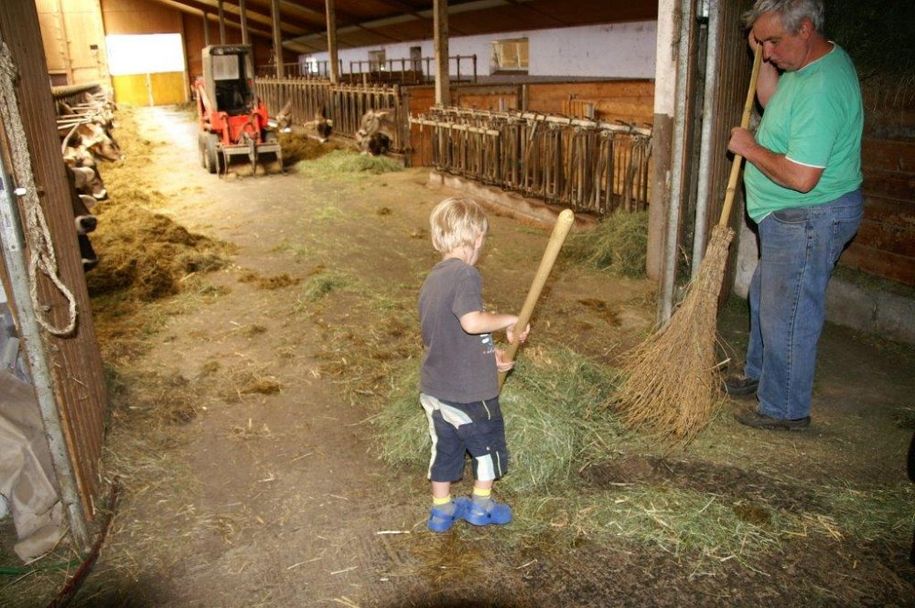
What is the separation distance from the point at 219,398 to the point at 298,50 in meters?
34.1

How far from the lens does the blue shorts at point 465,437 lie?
2.67 meters

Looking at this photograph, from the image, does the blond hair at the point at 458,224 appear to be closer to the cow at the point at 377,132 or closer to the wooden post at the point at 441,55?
the wooden post at the point at 441,55

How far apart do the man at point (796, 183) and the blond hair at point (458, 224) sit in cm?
149

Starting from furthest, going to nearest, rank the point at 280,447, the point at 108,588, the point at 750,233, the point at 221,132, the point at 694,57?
the point at 221,132 < the point at 750,233 < the point at 694,57 < the point at 280,447 < the point at 108,588

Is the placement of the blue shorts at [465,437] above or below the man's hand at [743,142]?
below

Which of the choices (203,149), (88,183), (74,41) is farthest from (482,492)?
(74,41)

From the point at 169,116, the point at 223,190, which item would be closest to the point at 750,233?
the point at 223,190

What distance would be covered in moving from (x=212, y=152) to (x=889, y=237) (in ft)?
35.6

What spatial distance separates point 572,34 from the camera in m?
14.9

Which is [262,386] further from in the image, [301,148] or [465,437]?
[301,148]

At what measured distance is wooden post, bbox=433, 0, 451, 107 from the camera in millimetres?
11320

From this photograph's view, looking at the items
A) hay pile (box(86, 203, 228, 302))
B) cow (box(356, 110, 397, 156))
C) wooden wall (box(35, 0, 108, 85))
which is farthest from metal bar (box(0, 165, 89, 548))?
wooden wall (box(35, 0, 108, 85))

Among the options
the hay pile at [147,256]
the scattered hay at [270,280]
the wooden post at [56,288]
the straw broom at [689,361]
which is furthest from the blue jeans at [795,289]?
the hay pile at [147,256]

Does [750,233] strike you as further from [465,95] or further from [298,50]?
[298,50]
